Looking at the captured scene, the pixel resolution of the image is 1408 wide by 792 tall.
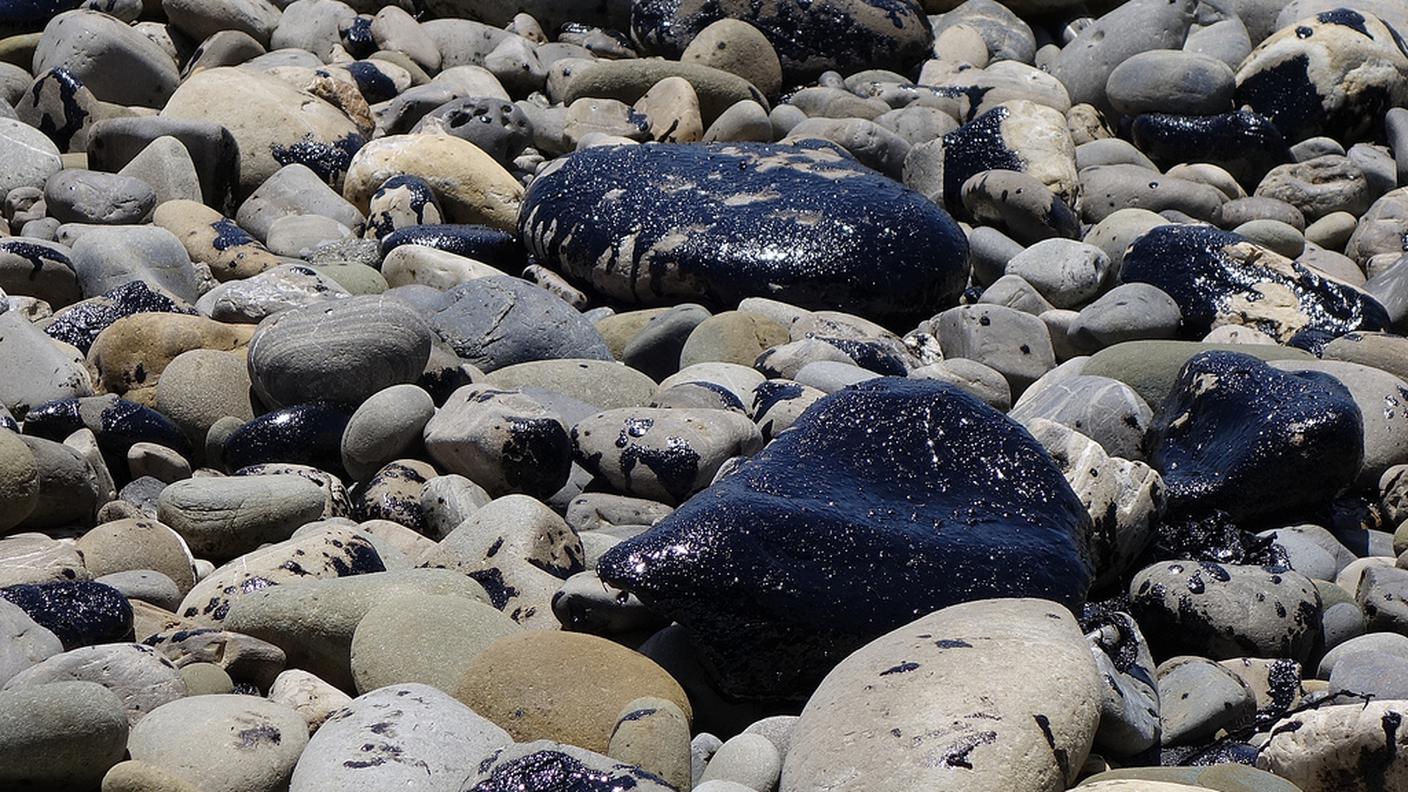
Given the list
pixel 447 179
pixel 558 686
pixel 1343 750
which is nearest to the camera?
pixel 1343 750

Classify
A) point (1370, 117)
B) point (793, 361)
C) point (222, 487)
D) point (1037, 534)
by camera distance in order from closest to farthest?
point (1037, 534) < point (222, 487) < point (793, 361) < point (1370, 117)

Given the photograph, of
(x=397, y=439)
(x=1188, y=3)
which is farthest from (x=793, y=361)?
(x=1188, y=3)

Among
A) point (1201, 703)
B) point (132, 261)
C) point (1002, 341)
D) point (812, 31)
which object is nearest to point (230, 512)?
point (132, 261)

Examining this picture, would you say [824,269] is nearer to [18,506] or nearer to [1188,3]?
[18,506]

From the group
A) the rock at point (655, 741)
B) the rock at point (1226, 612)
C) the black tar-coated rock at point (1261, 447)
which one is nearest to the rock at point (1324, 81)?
the black tar-coated rock at point (1261, 447)

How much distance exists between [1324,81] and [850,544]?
311 inches

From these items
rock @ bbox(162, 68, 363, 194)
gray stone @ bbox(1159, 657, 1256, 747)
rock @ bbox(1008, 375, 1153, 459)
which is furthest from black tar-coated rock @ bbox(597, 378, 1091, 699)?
rock @ bbox(162, 68, 363, 194)

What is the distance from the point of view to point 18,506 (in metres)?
4.55

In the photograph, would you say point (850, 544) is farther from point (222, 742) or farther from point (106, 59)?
point (106, 59)

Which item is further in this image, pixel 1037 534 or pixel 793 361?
pixel 793 361

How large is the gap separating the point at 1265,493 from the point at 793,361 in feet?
5.87

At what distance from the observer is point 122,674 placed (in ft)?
11.5

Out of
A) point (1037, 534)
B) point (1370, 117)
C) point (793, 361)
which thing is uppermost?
point (1037, 534)

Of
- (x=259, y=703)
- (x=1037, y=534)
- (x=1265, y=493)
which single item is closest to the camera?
(x=259, y=703)
